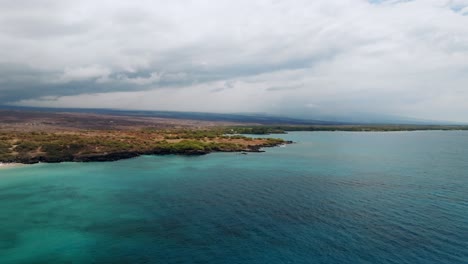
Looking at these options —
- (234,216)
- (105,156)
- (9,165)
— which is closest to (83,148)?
(105,156)

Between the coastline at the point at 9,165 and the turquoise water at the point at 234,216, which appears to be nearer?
the turquoise water at the point at 234,216

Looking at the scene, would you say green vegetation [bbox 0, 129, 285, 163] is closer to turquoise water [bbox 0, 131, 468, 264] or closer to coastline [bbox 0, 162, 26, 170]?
coastline [bbox 0, 162, 26, 170]

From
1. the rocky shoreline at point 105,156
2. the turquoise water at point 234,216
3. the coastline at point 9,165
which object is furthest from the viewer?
the rocky shoreline at point 105,156

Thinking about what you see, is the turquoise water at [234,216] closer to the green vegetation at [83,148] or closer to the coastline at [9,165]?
the coastline at [9,165]

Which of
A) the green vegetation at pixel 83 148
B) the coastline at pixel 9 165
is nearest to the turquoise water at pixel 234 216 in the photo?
the coastline at pixel 9 165

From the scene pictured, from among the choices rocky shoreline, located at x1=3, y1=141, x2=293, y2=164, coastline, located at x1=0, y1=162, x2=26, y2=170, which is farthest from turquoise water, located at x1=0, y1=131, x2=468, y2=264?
rocky shoreline, located at x1=3, y1=141, x2=293, y2=164

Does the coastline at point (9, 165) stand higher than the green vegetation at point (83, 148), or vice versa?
the green vegetation at point (83, 148)

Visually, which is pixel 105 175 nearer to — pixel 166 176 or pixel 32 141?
pixel 166 176

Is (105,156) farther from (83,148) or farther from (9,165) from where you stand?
(9,165)
